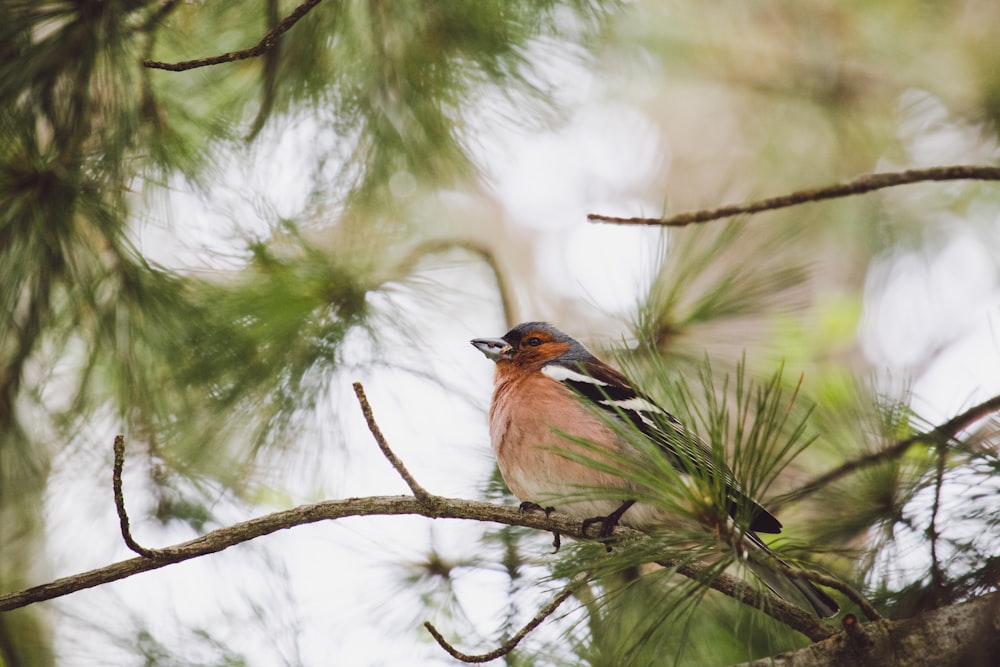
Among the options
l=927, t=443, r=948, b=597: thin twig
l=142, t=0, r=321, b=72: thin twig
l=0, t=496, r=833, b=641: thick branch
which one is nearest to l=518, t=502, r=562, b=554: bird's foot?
l=0, t=496, r=833, b=641: thick branch

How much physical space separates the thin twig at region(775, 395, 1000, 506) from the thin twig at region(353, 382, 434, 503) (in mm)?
956

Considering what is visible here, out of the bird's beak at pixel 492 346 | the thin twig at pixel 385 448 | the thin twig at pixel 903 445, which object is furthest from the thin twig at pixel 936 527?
the bird's beak at pixel 492 346

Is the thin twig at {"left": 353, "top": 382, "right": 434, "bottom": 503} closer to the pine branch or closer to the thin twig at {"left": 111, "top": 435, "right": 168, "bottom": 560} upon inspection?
the pine branch

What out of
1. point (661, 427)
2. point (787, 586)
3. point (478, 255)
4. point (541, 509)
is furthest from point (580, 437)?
point (478, 255)

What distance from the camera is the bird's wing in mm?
2240

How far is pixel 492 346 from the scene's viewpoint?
14.3 feet

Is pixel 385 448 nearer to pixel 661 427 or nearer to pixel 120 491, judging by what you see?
pixel 120 491

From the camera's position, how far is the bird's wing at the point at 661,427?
2240mm

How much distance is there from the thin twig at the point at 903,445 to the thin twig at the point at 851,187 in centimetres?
72

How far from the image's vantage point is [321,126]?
4.05m

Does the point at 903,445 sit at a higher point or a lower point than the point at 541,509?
lower

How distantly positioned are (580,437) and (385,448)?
1.78 feet

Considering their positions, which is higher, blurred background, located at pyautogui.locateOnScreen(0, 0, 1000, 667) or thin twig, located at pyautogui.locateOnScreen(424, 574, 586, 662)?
blurred background, located at pyautogui.locateOnScreen(0, 0, 1000, 667)

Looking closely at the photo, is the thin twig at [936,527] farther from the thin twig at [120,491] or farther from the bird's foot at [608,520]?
the thin twig at [120,491]
